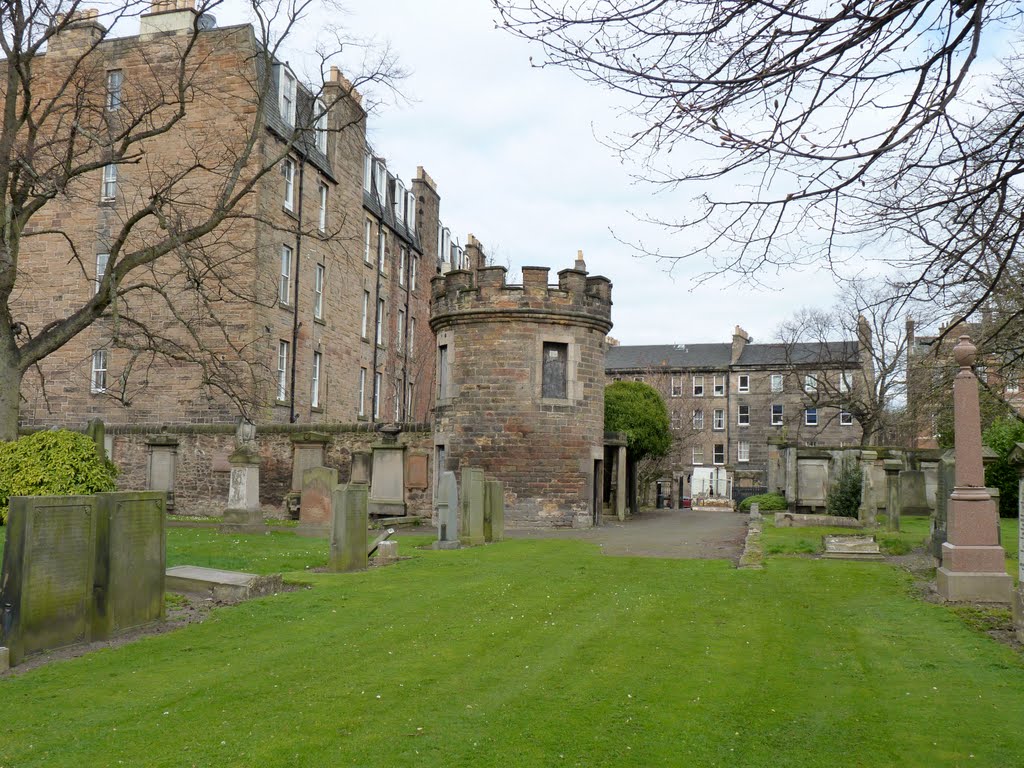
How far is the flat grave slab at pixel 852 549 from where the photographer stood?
16250mm

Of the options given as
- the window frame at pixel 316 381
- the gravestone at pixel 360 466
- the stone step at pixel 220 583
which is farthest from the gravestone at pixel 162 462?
the stone step at pixel 220 583

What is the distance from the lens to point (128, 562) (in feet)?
29.5

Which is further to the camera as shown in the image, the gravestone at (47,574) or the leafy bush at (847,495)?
the leafy bush at (847,495)

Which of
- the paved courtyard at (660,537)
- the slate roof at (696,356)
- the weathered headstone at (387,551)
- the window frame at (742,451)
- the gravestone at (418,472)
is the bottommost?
the paved courtyard at (660,537)

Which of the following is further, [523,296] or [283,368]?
[283,368]

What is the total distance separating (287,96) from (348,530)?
2273 cm

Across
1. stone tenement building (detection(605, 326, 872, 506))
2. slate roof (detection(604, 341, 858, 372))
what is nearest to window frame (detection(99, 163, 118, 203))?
stone tenement building (detection(605, 326, 872, 506))

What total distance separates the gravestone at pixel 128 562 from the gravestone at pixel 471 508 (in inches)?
359

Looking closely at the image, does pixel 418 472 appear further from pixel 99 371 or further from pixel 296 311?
pixel 99 371

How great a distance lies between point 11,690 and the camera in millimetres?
6723

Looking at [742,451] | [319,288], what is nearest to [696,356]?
[742,451]

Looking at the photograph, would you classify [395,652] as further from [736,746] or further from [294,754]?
[736,746]

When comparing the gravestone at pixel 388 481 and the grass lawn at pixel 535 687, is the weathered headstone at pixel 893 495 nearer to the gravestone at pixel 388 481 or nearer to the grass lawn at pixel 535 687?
the grass lawn at pixel 535 687

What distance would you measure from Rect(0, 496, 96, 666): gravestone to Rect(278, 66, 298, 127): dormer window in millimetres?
25458
